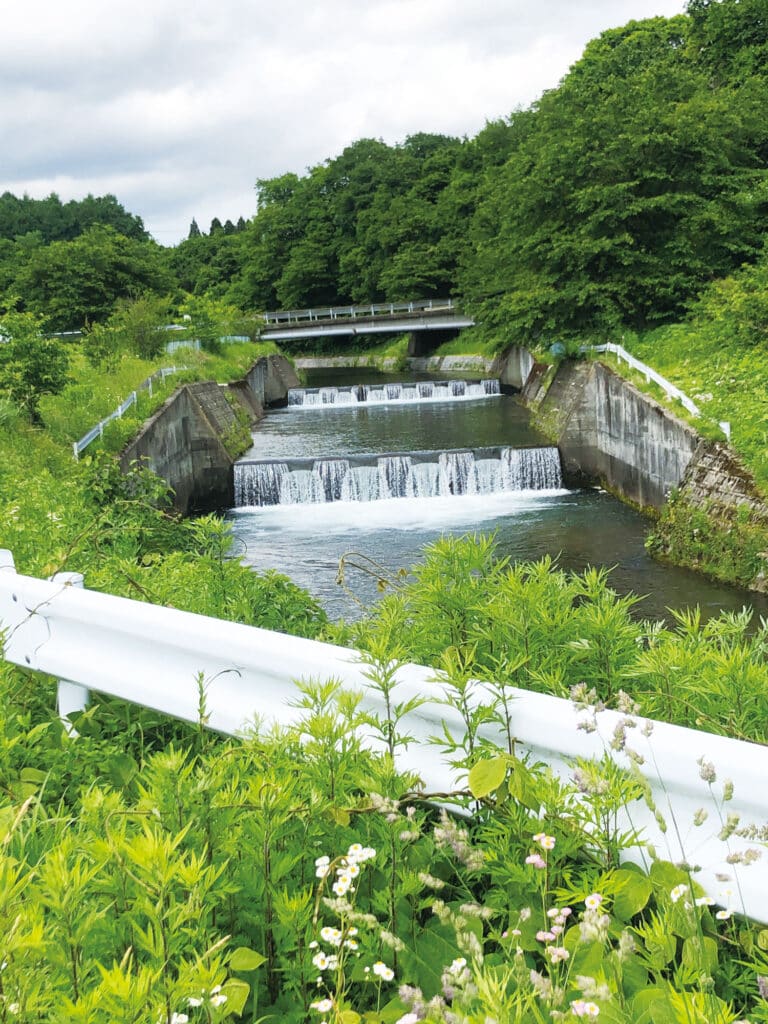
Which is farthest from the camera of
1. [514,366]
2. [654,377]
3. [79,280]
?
[79,280]

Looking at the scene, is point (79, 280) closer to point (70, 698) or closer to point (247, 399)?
point (247, 399)

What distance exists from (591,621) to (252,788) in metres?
1.23

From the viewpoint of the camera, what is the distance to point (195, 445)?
22094 millimetres

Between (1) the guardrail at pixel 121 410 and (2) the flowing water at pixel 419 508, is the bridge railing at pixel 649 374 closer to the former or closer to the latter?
(2) the flowing water at pixel 419 508

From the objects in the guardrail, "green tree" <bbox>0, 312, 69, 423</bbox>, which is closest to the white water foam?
the guardrail

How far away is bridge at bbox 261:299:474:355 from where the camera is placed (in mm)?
50531

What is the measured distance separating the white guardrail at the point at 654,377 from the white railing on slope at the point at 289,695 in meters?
13.0

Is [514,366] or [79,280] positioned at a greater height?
[79,280]

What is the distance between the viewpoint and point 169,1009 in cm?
116

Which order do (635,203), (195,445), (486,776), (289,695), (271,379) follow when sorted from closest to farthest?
1. (486,776)
2. (289,695)
3. (635,203)
4. (195,445)
5. (271,379)

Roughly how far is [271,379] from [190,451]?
18.6 meters

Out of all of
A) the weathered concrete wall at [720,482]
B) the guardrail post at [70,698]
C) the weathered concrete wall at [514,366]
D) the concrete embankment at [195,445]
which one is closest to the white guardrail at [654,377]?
the weathered concrete wall at [720,482]

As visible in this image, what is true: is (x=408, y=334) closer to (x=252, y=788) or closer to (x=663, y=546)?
(x=663, y=546)

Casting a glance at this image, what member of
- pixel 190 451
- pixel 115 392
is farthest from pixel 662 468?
pixel 115 392
